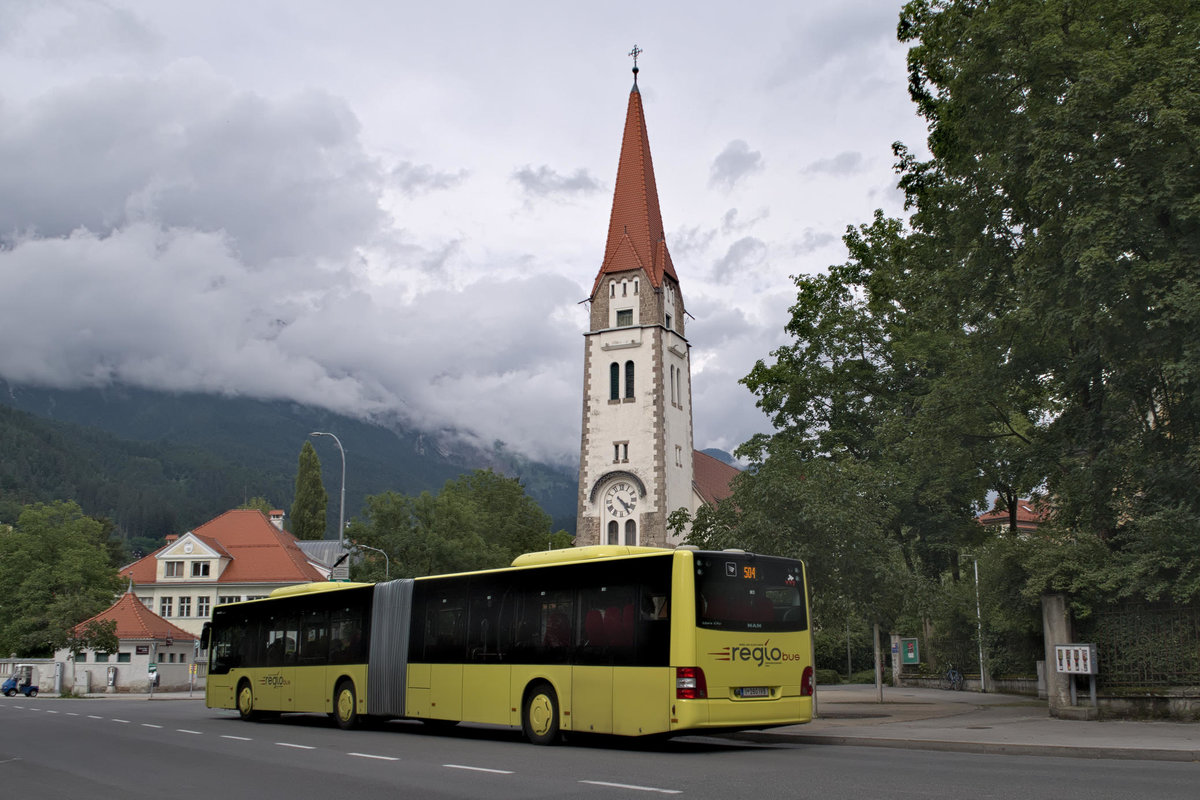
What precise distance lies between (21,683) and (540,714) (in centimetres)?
4715

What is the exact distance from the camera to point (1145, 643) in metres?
21.1

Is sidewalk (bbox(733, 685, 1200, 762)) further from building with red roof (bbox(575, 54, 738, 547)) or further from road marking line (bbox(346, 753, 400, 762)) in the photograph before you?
building with red roof (bbox(575, 54, 738, 547))

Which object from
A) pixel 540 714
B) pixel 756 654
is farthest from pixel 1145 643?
pixel 540 714

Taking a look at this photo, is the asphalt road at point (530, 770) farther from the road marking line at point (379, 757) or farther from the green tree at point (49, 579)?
the green tree at point (49, 579)

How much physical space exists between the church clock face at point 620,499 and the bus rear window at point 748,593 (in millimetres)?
43851

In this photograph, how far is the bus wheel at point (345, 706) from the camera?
74.4ft

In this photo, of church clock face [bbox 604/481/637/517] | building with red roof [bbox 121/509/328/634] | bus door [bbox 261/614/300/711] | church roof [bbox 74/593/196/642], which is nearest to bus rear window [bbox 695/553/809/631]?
bus door [bbox 261/614/300/711]

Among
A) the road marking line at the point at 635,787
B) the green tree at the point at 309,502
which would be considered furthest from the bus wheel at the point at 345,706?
the green tree at the point at 309,502

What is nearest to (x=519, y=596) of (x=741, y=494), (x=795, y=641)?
(x=795, y=641)

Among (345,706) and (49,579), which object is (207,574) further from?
(345,706)

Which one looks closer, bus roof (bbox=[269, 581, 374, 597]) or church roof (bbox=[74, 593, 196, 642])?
bus roof (bbox=[269, 581, 374, 597])

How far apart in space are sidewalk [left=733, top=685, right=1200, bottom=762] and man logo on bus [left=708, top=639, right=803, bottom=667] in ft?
7.28

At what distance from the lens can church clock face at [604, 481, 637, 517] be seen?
61.2 metres

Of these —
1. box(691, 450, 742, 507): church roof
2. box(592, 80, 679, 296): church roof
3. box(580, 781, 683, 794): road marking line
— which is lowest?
box(580, 781, 683, 794): road marking line
